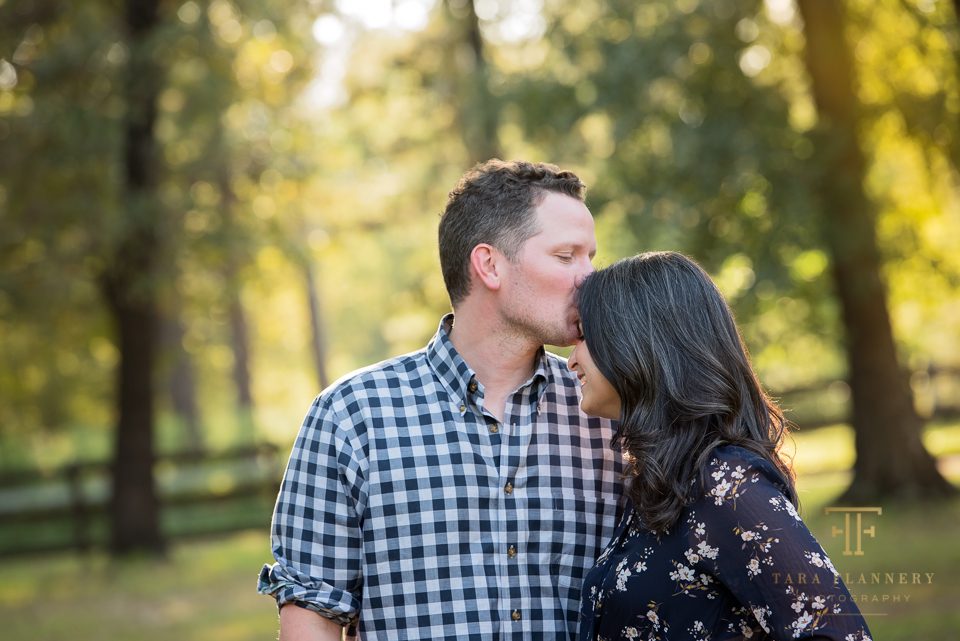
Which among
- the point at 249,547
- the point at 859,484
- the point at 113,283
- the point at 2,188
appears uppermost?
the point at 2,188

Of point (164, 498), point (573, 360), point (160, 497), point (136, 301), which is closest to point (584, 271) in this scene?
point (573, 360)

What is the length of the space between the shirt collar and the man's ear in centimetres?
20

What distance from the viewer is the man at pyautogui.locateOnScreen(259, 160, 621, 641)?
8.95 ft

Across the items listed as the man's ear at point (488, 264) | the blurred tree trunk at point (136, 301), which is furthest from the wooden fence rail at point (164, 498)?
the man's ear at point (488, 264)

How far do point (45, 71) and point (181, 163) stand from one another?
6.40 feet

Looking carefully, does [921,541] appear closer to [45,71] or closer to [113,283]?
[113,283]

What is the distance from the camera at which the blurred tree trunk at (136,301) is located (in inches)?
477

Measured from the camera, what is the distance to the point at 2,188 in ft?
41.6

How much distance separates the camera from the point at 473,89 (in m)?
12.9

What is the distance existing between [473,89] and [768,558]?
1112 centimetres

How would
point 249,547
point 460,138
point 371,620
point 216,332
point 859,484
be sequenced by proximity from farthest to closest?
point 216,332 → point 460,138 → point 249,547 → point 859,484 → point 371,620

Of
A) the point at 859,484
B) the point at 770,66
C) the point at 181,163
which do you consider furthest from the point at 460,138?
the point at 859,484

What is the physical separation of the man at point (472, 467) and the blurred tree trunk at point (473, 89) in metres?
9.22

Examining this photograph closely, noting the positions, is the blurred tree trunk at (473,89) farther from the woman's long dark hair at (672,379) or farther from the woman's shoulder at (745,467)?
the woman's shoulder at (745,467)
